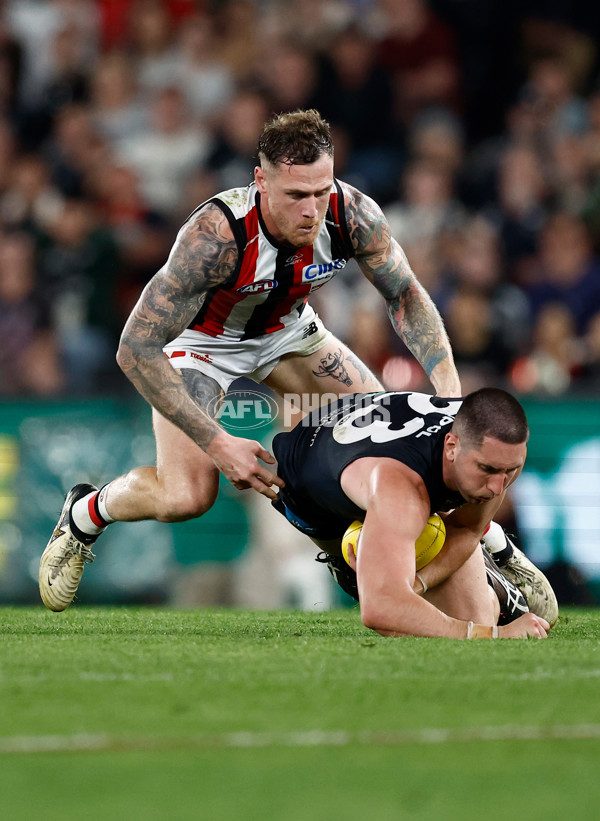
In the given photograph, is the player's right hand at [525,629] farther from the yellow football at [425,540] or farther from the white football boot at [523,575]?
the white football boot at [523,575]

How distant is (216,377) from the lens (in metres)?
6.12

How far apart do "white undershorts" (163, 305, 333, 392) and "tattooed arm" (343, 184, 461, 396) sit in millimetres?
447

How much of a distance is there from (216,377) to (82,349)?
12.5 feet

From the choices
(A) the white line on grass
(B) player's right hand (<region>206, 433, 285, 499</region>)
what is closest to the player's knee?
(B) player's right hand (<region>206, 433, 285, 499</region>)

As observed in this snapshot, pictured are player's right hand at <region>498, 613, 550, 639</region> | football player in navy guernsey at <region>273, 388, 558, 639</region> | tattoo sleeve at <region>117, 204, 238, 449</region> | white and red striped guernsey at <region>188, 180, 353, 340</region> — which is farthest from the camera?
white and red striped guernsey at <region>188, 180, 353, 340</region>

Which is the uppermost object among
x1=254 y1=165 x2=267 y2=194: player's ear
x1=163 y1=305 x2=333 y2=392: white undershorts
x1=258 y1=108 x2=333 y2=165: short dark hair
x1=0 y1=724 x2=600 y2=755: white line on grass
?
x1=258 y1=108 x2=333 y2=165: short dark hair

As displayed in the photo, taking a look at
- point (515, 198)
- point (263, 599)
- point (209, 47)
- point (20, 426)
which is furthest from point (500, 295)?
point (209, 47)

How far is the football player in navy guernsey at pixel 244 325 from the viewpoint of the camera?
5.38m

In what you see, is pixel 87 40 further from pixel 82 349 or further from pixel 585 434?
pixel 585 434

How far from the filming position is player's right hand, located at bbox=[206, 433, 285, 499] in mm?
5230

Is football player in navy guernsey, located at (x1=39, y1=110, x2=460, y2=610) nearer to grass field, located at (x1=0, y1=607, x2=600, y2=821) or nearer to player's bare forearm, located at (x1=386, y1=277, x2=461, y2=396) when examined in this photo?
player's bare forearm, located at (x1=386, y1=277, x2=461, y2=396)

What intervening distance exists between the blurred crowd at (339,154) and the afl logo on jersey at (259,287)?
9.67 feet

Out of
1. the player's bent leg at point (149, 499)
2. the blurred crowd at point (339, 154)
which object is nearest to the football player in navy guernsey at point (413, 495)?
the player's bent leg at point (149, 499)

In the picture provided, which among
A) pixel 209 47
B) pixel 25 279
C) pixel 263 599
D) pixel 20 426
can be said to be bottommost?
pixel 263 599
